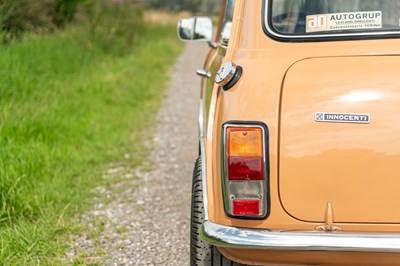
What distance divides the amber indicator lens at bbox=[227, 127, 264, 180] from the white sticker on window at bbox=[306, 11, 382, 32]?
0.69 m

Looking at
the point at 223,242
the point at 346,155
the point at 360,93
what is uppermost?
the point at 360,93

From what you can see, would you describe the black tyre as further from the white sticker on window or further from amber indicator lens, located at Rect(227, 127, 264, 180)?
the white sticker on window

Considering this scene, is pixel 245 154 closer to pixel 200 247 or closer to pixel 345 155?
pixel 345 155

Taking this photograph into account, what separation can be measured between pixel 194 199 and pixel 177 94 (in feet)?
23.7

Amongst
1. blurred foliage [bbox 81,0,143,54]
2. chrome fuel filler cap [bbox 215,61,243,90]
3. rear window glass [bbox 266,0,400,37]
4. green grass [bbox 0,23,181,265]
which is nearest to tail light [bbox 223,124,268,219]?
chrome fuel filler cap [bbox 215,61,243,90]

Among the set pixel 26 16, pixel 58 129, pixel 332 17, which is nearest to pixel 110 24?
pixel 26 16

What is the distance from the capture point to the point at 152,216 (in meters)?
4.63

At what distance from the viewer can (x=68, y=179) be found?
5.18 metres

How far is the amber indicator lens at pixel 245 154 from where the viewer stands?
2496 mm

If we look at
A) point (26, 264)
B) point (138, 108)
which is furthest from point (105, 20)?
point (26, 264)

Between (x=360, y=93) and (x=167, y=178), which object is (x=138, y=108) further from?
(x=360, y=93)

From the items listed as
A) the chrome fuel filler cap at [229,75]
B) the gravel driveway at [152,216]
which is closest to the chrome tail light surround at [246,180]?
the chrome fuel filler cap at [229,75]

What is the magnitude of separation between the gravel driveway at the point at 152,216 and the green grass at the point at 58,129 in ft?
0.64

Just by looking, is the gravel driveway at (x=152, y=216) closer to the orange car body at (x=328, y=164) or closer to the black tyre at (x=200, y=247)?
the black tyre at (x=200, y=247)
